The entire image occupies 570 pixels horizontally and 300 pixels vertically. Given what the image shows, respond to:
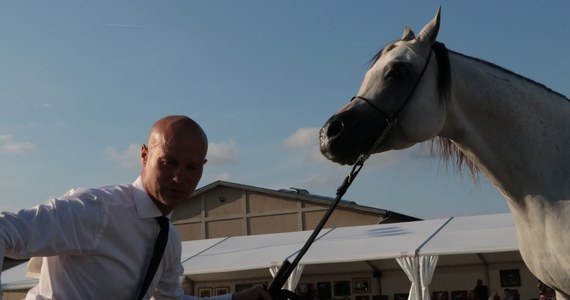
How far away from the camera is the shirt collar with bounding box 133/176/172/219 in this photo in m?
1.76

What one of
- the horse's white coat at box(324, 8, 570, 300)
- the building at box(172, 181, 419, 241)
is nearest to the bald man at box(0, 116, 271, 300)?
the horse's white coat at box(324, 8, 570, 300)

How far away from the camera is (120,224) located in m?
1.70

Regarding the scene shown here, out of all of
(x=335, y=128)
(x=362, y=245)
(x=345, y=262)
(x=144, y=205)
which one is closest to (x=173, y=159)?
(x=144, y=205)

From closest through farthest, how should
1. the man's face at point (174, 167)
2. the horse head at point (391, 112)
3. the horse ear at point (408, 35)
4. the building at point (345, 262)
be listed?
the man's face at point (174, 167), the horse head at point (391, 112), the horse ear at point (408, 35), the building at point (345, 262)

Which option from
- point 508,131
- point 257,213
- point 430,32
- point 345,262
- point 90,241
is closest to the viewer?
point 90,241

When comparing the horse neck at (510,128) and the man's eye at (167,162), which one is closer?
the man's eye at (167,162)

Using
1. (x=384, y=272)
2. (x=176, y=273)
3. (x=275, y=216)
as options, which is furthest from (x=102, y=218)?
(x=275, y=216)

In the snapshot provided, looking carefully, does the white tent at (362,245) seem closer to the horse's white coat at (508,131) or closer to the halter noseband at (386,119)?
the horse's white coat at (508,131)

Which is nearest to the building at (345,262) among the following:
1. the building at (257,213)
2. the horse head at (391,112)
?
the building at (257,213)

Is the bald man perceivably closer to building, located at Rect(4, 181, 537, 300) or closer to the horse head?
the horse head

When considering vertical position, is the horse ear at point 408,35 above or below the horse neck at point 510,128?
above

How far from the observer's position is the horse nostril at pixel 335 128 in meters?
2.57

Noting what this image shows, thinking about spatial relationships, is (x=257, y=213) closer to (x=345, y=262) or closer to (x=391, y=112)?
(x=345, y=262)

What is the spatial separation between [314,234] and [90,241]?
708 mm
